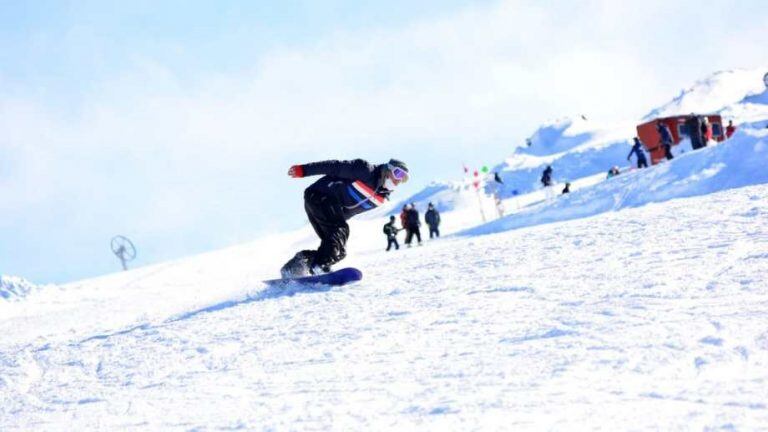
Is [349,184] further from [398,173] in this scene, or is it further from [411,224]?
[411,224]

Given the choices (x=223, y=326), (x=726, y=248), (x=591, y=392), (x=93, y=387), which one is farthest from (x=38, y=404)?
(x=726, y=248)

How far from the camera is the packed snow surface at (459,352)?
2.84 meters

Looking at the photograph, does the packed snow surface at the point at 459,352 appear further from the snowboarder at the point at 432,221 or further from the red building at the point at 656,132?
the red building at the point at 656,132

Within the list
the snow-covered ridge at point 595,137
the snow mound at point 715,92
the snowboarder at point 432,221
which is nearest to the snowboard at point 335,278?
the snowboarder at point 432,221

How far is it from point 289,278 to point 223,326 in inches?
68.3

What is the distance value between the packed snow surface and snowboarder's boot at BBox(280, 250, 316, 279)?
1.60 ft

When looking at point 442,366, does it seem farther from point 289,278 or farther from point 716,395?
point 289,278

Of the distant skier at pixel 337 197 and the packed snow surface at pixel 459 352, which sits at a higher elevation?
the distant skier at pixel 337 197

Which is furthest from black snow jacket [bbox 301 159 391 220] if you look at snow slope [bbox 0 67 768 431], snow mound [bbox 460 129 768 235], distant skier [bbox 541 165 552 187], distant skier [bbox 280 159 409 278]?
distant skier [bbox 541 165 552 187]

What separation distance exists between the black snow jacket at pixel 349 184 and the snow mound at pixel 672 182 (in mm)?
8240

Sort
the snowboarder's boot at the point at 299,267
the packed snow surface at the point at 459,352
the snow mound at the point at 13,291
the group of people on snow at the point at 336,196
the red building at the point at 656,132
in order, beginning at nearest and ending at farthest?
the packed snow surface at the point at 459,352 < the group of people on snow at the point at 336,196 < the snowboarder's boot at the point at 299,267 < the snow mound at the point at 13,291 < the red building at the point at 656,132

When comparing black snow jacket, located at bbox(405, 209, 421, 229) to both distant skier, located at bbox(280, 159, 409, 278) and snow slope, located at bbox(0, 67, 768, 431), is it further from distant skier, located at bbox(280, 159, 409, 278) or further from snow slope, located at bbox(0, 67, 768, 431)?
distant skier, located at bbox(280, 159, 409, 278)

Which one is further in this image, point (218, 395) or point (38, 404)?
point (38, 404)

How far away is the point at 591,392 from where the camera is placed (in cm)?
286
